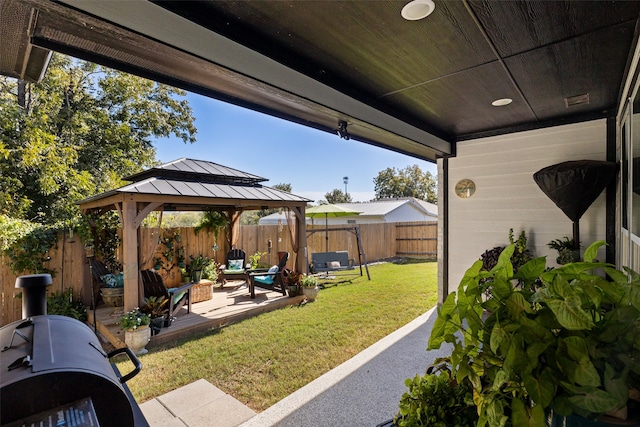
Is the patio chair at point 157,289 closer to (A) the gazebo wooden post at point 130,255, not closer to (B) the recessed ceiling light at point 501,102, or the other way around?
(A) the gazebo wooden post at point 130,255

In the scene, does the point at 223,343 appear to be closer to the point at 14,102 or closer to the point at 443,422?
the point at 443,422

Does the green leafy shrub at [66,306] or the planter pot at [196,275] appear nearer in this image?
the green leafy shrub at [66,306]

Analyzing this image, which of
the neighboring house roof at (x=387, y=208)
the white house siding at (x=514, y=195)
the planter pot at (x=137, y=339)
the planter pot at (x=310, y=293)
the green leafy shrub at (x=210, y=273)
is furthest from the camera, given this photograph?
the neighboring house roof at (x=387, y=208)

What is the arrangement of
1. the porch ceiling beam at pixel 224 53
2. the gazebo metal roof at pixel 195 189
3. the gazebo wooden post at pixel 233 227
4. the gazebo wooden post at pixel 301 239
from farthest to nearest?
the gazebo wooden post at pixel 233 227
the gazebo wooden post at pixel 301 239
the gazebo metal roof at pixel 195 189
the porch ceiling beam at pixel 224 53

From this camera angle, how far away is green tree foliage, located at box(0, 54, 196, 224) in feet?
25.0

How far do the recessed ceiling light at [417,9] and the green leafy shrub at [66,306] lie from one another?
6.55m

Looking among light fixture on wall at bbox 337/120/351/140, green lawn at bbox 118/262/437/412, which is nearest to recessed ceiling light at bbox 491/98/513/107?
light fixture on wall at bbox 337/120/351/140

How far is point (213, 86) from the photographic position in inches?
90.0

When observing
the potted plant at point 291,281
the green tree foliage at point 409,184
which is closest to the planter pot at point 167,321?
the potted plant at point 291,281

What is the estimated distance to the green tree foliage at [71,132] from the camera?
25.0ft

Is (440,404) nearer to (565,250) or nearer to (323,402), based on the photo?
(323,402)

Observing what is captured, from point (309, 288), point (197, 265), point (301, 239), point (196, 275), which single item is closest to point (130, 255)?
point (196, 275)

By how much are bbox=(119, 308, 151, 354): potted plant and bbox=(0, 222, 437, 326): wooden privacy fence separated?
94.0 inches

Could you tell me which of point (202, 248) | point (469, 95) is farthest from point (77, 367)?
point (202, 248)
